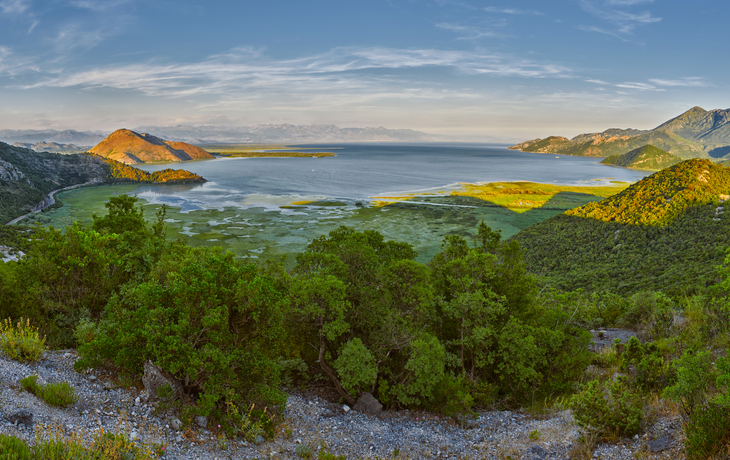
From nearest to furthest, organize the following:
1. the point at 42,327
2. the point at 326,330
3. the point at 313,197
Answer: the point at 326,330, the point at 42,327, the point at 313,197

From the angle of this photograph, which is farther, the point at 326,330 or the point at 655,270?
the point at 655,270

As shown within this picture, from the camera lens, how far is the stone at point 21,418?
780 centimetres

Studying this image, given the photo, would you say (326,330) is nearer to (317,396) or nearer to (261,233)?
(317,396)

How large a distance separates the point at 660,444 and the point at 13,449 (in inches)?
537

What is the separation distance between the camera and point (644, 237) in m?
56.8

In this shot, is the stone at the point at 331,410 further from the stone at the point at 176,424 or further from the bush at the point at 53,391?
the bush at the point at 53,391

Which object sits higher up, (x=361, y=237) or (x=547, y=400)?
(x=361, y=237)

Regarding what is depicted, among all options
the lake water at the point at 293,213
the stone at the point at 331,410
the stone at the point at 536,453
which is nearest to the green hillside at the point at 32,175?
the lake water at the point at 293,213

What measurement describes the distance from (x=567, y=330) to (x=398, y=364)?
9.62 metres

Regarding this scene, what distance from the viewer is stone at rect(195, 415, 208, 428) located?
9.94 metres

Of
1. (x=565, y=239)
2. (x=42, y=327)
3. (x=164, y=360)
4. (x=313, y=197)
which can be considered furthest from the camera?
(x=313, y=197)

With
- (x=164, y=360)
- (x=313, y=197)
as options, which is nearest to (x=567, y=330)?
(x=164, y=360)

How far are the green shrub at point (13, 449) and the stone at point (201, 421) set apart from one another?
3.76 metres

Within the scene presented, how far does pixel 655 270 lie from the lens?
4566 cm
